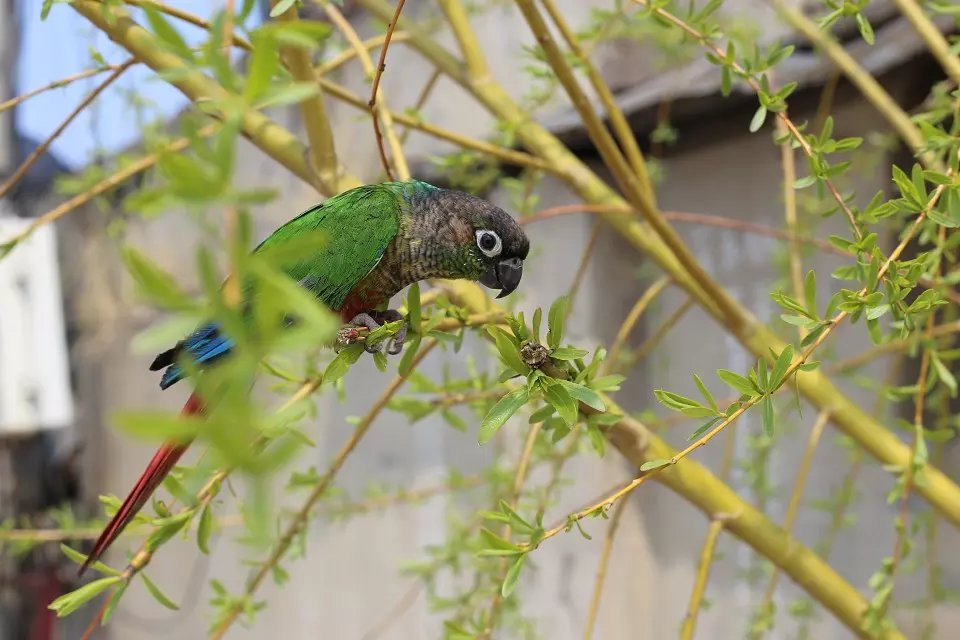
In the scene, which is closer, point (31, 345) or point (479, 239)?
point (479, 239)

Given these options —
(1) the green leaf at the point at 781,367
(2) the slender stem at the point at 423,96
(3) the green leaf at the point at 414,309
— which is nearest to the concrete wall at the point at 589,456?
(2) the slender stem at the point at 423,96

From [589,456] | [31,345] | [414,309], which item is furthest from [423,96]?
[31,345]

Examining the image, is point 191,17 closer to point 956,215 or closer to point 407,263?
point 407,263

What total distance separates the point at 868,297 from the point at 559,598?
880 millimetres

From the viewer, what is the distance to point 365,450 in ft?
4.33

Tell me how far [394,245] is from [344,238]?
→ 0.12 ft

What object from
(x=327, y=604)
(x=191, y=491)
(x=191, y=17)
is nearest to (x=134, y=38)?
(x=191, y=17)

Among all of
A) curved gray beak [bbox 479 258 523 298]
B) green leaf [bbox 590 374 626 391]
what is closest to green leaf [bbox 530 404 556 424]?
green leaf [bbox 590 374 626 391]

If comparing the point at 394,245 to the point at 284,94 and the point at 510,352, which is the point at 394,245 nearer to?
the point at 510,352

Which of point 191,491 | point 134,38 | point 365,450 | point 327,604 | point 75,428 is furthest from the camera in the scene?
point 75,428

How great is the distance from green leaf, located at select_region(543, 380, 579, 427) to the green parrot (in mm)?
138

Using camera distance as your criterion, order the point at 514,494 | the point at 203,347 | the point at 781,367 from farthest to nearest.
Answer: the point at 514,494
the point at 203,347
the point at 781,367

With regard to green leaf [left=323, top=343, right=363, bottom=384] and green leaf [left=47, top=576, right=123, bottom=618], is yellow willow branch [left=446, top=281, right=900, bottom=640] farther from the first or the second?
green leaf [left=47, top=576, right=123, bottom=618]

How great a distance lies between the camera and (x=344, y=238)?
389mm
